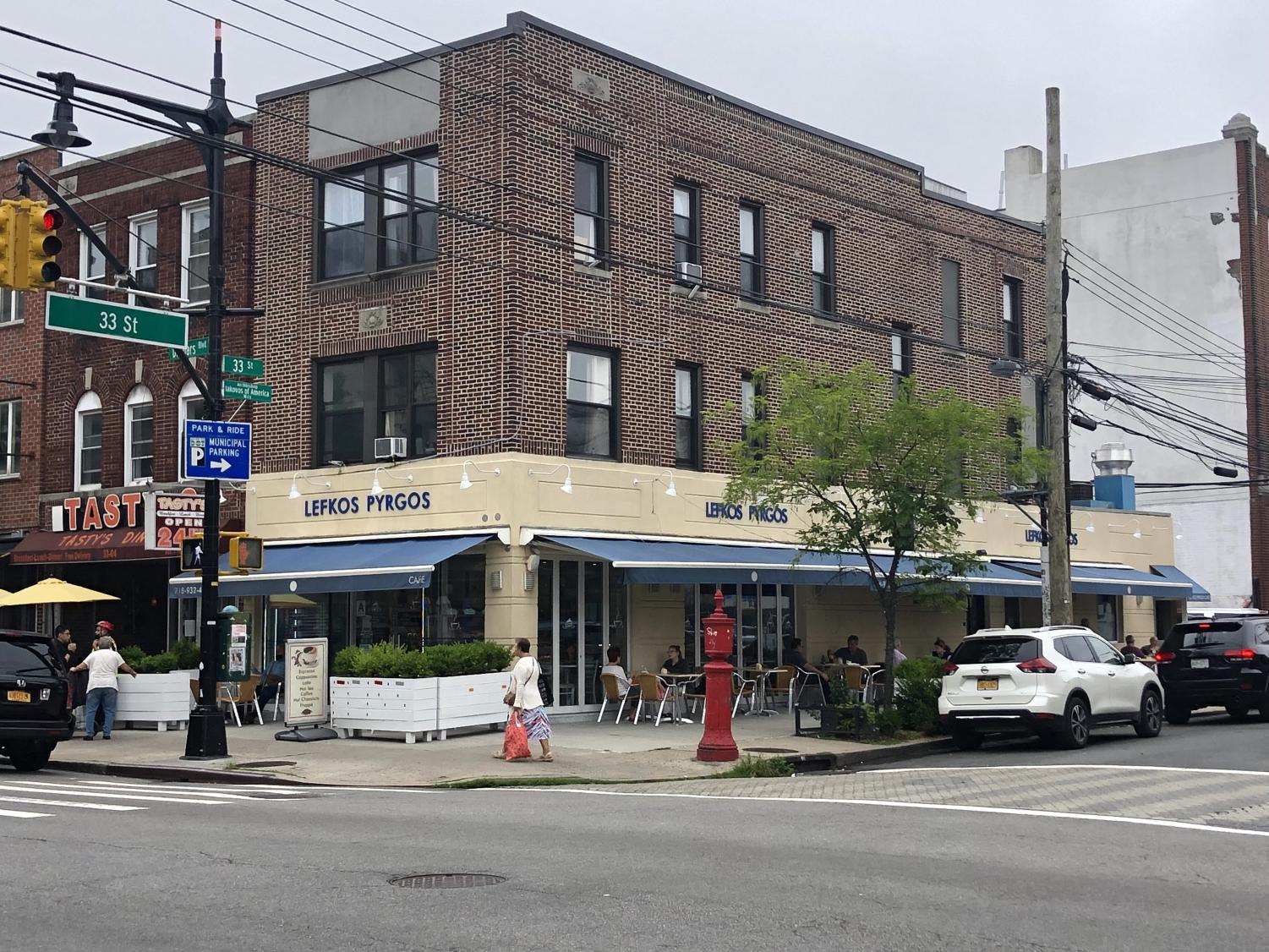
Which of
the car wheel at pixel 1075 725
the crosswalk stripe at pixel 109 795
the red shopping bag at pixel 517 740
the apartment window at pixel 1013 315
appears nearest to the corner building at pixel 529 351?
the red shopping bag at pixel 517 740

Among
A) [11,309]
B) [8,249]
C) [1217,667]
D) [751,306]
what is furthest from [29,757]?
[1217,667]

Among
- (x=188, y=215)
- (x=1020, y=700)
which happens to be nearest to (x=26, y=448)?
(x=188, y=215)

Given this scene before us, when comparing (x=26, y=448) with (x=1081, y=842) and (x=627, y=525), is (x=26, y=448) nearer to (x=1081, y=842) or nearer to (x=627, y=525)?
(x=627, y=525)

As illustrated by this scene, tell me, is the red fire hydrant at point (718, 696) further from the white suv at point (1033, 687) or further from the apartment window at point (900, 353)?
the apartment window at point (900, 353)

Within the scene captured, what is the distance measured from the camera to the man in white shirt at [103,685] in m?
22.0

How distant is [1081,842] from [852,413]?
11442 mm

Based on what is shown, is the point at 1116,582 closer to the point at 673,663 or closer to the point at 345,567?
the point at 673,663

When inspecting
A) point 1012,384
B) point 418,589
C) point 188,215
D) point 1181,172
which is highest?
point 1181,172

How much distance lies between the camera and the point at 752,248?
91.9ft

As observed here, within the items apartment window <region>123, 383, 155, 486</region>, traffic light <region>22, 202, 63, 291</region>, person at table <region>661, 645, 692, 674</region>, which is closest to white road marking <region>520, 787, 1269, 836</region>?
traffic light <region>22, 202, 63, 291</region>

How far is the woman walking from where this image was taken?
1841cm

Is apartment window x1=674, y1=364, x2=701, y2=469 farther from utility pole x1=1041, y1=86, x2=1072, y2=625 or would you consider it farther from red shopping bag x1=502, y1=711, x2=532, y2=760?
red shopping bag x1=502, y1=711, x2=532, y2=760

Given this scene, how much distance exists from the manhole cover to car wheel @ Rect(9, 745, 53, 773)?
36.3 feet

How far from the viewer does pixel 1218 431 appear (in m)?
48.1
